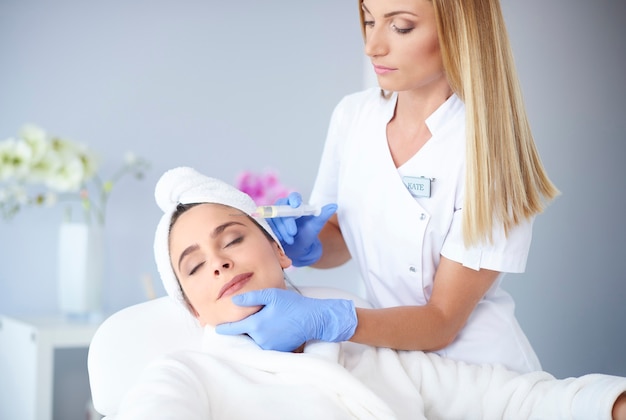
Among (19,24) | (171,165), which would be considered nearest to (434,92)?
(171,165)

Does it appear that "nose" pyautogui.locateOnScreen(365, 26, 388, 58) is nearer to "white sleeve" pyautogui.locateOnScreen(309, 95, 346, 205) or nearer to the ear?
"white sleeve" pyautogui.locateOnScreen(309, 95, 346, 205)

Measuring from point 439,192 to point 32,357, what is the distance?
1.72m

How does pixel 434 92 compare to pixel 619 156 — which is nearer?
pixel 434 92

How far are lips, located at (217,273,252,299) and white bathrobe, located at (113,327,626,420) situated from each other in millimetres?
79

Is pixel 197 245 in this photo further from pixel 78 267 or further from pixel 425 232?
pixel 78 267

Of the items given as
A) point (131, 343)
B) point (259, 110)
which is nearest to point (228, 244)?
point (131, 343)

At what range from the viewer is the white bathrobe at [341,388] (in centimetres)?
126

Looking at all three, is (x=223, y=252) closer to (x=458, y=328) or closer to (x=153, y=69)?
(x=458, y=328)

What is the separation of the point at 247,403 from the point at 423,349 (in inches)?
17.2

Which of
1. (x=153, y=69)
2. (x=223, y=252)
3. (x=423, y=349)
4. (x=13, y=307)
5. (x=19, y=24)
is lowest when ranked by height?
(x=13, y=307)

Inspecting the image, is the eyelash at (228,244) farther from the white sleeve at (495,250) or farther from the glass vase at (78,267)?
the glass vase at (78,267)

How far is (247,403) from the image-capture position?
4.24ft

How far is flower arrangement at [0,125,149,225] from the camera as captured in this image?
2748 mm

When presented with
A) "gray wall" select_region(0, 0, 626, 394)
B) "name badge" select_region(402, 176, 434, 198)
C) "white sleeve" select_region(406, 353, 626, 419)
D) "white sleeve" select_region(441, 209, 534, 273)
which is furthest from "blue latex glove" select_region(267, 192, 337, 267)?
"gray wall" select_region(0, 0, 626, 394)
